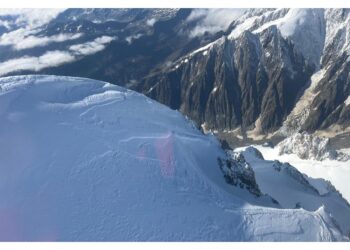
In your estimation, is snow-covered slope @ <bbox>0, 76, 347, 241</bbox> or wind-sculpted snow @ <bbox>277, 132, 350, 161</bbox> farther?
wind-sculpted snow @ <bbox>277, 132, 350, 161</bbox>

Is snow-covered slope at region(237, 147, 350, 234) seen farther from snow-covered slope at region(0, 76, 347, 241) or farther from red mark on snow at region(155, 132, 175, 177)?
red mark on snow at region(155, 132, 175, 177)

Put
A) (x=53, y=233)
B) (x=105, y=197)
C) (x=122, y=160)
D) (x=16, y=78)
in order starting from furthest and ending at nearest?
(x=16, y=78) < (x=122, y=160) < (x=105, y=197) < (x=53, y=233)

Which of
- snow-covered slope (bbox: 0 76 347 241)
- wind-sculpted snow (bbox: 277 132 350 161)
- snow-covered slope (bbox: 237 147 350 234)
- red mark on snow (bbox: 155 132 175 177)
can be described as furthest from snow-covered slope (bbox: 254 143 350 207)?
red mark on snow (bbox: 155 132 175 177)

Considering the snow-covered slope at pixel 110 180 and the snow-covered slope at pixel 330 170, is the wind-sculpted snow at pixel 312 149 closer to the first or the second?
the snow-covered slope at pixel 330 170

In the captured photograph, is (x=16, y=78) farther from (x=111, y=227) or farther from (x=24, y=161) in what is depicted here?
(x=111, y=227)

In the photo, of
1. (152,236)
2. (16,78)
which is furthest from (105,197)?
(16,78)

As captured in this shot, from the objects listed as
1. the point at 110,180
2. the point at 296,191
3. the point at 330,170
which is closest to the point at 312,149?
the point at 330,170

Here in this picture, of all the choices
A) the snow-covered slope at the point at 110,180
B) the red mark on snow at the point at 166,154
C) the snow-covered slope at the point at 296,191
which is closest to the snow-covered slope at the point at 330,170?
the snow-covered slope at the point at 296,191

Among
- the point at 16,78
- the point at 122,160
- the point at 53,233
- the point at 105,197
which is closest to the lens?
the point at 53,233

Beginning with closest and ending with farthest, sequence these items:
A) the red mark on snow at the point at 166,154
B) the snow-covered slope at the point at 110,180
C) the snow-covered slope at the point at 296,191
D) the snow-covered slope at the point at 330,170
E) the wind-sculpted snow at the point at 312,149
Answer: the snow-covered slope at the point at 110,180, the red mark on snow at the point at 166,154, the snow-covered slope at the point at 296,191, the snow-covered slope at the point at 330,170, the wind-sculpted snow at the point at 312,149
